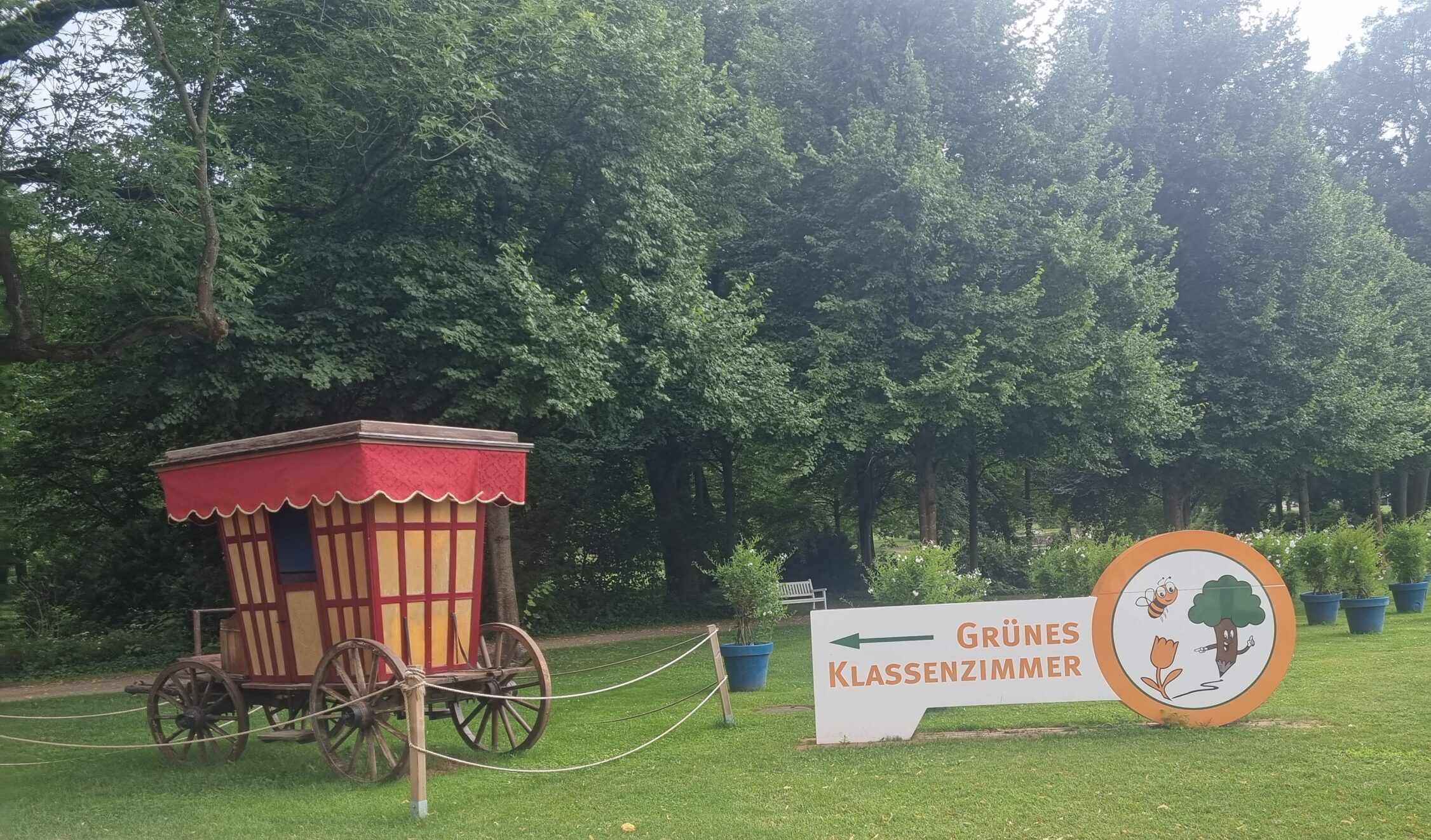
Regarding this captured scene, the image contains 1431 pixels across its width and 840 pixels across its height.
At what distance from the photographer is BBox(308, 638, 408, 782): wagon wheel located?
8852 millimetres

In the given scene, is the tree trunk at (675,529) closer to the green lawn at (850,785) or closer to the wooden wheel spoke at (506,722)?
the green lawn at (850,785)

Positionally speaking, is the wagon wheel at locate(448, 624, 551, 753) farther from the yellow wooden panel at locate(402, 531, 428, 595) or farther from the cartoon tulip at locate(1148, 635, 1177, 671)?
the cartoon tulip at locate(1148, 635, 1177, 671)

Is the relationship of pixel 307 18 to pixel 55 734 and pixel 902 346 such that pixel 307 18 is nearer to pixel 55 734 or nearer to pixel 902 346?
pixel 55 734

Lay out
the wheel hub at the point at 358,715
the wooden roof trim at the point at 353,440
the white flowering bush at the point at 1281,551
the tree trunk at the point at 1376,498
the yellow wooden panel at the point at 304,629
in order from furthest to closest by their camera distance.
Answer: the tree trunk at the point at 1376,498, the white flowering bush at the point at 1281,551, the yellow wooden panel at the point at 304,629, the wooden roof trim at the point at 353,440, the wheel hub at the point at 358,715

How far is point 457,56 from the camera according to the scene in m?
13.8

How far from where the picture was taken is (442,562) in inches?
385

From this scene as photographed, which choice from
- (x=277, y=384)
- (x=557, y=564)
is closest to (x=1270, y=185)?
(x=557, y=564)

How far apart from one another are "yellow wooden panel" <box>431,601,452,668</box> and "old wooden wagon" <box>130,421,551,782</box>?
0.01 m

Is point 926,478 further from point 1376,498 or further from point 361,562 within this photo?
point 1376,498

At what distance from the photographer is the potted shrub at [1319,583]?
17047 millimetres

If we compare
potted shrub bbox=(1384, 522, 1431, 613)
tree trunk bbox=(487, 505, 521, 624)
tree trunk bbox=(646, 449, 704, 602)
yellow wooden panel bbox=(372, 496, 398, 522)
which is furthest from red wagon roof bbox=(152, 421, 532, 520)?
tree trunk bbox=(646, 449, 704, 602)

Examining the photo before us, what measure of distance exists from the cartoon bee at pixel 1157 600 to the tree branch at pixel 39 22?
1138 centimetres

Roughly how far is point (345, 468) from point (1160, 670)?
7.01 meters

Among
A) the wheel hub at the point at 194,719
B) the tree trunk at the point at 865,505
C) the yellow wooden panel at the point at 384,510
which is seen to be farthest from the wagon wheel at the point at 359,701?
the tree trunk at the point at 865,505
